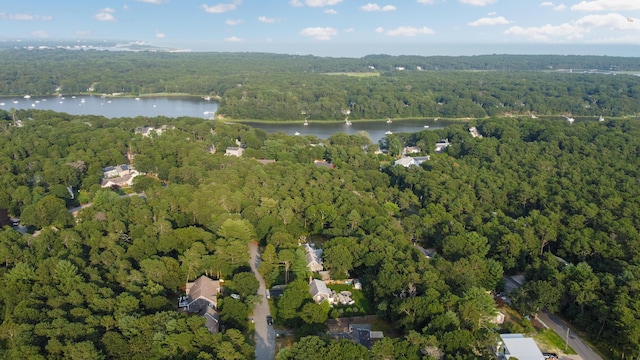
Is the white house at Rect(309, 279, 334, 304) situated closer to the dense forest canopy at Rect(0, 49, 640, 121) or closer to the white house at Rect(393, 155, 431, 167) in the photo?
the white house at Rect(393, 155, 431, 167)

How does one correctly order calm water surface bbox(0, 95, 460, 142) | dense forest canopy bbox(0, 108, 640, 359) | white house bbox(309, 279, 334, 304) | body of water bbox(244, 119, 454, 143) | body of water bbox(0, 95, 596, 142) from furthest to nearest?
calm water surface bbox(0, 95, 460, 142) → body of water bbox(0, 95, 596, 142) → body of water bbox(244, 119, 454, 143) → white house bbox(309, 279, 334, 304) → dense forest canopy bbox(0, 108, 640, 359)

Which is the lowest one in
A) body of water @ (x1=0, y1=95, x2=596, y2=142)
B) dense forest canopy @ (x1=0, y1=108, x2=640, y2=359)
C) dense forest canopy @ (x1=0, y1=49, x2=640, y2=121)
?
dense forest canopy @ (x1=0, y1=108, x2=640, y2=359)

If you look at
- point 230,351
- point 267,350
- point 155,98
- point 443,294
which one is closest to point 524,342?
point 443,294

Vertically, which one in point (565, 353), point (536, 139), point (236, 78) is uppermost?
point (236, 78)

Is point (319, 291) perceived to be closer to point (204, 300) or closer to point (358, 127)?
point (204, 300)

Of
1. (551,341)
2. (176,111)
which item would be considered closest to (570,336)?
(551,341)

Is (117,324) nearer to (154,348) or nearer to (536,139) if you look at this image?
(154,348)

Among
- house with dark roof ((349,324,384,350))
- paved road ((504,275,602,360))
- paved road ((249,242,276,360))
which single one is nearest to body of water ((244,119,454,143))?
paved road ((249,242,276,360))
